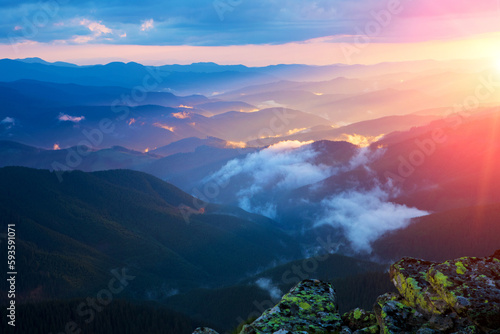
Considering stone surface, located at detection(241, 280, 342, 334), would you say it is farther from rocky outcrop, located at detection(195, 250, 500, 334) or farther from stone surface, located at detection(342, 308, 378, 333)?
stone surface, located at detection(342, 308, 378, 333)

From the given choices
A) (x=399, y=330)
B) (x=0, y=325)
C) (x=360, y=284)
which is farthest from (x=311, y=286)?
(x=360, y=284)

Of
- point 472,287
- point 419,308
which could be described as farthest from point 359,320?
point 472,287

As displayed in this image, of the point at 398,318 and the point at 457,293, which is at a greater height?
the point at 457,293

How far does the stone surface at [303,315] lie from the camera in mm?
21750

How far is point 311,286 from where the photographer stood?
2817 cm

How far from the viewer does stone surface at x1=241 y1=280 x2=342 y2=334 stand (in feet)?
71.4

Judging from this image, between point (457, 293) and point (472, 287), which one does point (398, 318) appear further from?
point (472, 287)

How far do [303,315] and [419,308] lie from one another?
6726 millimetres

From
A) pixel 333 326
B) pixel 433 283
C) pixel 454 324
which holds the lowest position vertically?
pixel 333 326

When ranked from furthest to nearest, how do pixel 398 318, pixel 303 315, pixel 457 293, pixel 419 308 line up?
pixel 303 315 → pixel 419 308 → pixel 398 318 → pixel 457 293

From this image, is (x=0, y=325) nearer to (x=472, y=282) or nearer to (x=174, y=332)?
(x=174, y=332)

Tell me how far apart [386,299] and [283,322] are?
21.2 ft

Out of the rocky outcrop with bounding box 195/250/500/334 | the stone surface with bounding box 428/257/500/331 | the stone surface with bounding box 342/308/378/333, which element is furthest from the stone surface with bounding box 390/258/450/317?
the stone surface with bounding box 342/308/378/333

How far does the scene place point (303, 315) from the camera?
23.8m
